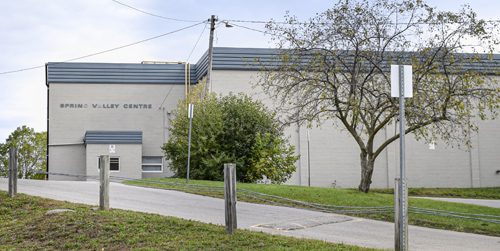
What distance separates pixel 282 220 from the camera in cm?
1366

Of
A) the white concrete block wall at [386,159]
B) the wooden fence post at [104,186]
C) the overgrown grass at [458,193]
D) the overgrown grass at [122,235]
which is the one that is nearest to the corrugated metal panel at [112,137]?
the white concrete block wall at [386,159]

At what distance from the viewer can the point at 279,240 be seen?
31.8ft

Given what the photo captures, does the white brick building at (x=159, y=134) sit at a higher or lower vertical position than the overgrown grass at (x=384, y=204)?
higher

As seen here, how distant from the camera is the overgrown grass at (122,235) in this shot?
9461mm

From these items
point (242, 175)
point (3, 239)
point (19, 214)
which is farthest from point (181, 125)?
point (3, 239)

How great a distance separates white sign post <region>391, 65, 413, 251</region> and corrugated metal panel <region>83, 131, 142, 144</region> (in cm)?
2843

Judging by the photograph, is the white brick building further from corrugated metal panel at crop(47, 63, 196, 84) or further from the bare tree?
the bare tree

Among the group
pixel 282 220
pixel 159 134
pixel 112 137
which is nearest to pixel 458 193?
pixel 282 220

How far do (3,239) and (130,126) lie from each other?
26769mm

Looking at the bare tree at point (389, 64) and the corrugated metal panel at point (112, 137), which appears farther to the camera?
the corrugated metal panel at point (112, 137)

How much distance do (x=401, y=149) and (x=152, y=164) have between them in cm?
3070

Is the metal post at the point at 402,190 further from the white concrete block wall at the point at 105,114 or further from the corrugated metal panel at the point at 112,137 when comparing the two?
the white concrete block wall at the point at 105,114

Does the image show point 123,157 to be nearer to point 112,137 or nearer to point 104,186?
point 112,137

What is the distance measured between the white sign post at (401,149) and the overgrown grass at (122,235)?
39.3 inches
